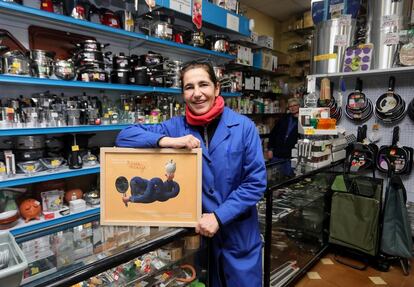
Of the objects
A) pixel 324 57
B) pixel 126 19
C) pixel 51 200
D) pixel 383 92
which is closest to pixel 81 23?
pixel 126 19

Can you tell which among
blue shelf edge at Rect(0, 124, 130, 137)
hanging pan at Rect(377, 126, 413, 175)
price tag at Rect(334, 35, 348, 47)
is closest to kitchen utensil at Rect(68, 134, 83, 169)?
blue shelf edge at Rect(0, 124, 130, 137)

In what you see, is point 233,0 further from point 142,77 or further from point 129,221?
point 129,221

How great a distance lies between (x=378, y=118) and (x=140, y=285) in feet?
8.37

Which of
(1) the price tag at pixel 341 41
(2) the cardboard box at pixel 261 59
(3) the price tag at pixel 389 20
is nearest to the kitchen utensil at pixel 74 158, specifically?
(1) the price tag at pixel 341 41

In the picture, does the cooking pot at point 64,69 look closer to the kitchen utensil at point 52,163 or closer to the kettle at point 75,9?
the kettle at point 75,9

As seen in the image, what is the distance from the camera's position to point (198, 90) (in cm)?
113

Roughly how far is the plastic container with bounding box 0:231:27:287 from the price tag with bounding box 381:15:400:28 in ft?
9.67

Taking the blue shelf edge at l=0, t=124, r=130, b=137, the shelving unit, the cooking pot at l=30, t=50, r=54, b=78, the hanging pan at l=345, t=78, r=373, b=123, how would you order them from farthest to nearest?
the hanging pan at l=345, t=78, r=373, b=123
the cooking pot at l=30, t=50, r=54, b=78
the blue shelf edge at l=0, t=124, r=130, b=137
the shelving unit

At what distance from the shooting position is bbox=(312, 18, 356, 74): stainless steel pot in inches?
100

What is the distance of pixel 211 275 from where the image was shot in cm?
129

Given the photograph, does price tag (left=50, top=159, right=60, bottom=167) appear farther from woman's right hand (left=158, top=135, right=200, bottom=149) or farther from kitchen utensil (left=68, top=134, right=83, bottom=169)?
woman's right hand (left=158, top=135, right=200, bottom=149)

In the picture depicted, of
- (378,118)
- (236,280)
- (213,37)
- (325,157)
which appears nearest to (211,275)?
(236,280)

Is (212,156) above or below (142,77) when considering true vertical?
below

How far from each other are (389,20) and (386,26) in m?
0.05
